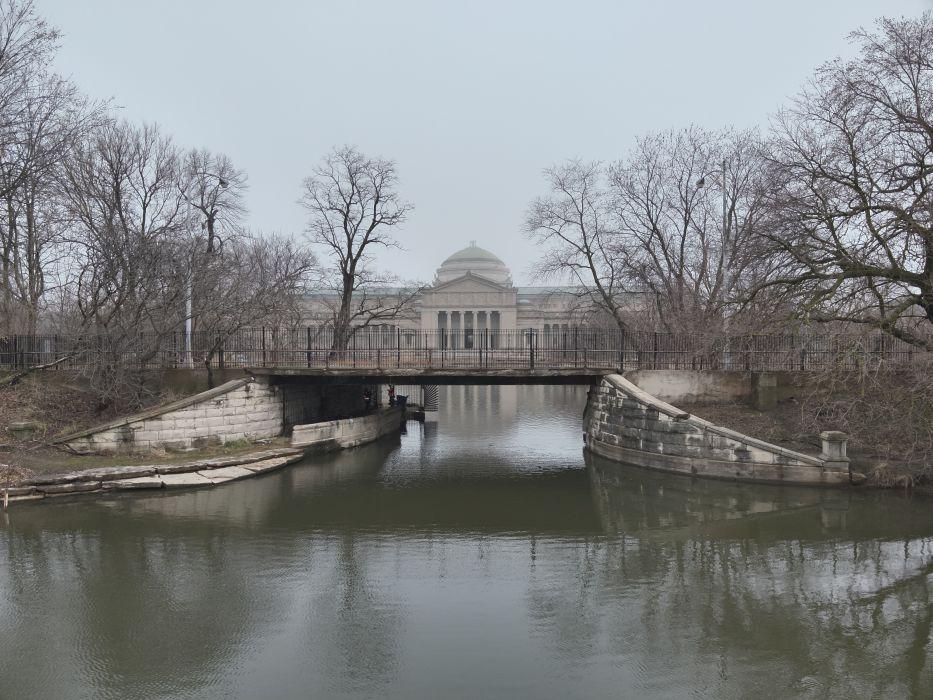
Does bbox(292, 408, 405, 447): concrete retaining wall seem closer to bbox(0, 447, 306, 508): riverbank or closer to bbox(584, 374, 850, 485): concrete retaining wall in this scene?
bbox(0, 447, 306, 508): riverbank

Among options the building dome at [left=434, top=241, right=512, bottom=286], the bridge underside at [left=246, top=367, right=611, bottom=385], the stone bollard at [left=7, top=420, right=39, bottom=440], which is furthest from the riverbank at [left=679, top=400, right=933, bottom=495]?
the building dome at [left=434, top=241, right=512, bottom=286]

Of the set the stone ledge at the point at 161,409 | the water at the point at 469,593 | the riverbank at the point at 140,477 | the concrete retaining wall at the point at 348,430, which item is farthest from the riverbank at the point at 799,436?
the stone ledge at the point at 161,409

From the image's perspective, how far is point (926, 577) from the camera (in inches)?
422

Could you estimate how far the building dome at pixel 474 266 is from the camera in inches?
4161

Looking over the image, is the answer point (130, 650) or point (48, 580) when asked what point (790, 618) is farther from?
point (48, 580)

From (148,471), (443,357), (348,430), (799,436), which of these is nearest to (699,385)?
(799,436)

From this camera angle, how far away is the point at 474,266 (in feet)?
347

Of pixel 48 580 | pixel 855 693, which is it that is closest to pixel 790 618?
pixel 855 693

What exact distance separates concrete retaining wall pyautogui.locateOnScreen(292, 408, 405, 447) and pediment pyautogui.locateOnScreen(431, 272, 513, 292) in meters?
52.5

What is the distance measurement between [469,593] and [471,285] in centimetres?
7298

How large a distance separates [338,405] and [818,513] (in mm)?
20667

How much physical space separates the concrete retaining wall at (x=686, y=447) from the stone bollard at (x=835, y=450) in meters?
0.02

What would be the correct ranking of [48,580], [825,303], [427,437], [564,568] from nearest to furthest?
[48,580] → [564,568] → [825,303] → [427,437]

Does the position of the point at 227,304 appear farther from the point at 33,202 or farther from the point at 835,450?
the point at 835,450
